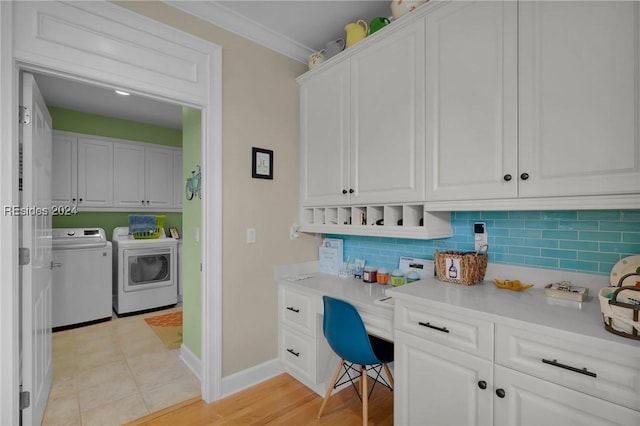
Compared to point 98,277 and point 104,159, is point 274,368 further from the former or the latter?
point 104,159

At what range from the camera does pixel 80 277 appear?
3.66 metres

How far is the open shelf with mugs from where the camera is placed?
74.6 inches

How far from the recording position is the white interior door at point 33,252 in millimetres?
1675

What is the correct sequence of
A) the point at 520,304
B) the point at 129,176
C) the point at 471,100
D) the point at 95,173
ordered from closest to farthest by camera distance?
1. the point at 520,304
2. the point at 471,100
3. the point at 95,173
4. the point at 129,176

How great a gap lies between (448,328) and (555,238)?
0.77 metres

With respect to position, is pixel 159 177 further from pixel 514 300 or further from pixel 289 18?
pixel 514 300

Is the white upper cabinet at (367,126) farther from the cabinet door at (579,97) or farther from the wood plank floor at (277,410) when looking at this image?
the wood plank floor at (277,410)

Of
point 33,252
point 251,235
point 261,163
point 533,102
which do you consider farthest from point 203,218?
point 533,102

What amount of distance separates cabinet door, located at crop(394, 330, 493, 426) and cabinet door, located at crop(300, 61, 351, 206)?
1113 mm

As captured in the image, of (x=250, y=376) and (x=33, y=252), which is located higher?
(x=33, y=252)

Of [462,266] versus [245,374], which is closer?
[462,266]

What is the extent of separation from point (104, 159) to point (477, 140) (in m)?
4.52

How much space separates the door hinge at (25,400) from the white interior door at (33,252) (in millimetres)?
15

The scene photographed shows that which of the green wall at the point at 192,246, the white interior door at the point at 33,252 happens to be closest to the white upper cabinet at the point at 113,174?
the green wall at the point at 192,246
